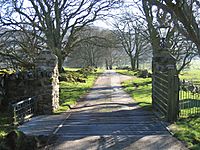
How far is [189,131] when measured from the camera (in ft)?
28.7

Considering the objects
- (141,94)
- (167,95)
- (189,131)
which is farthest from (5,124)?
(141,94)

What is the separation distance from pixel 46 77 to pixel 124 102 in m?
4.79

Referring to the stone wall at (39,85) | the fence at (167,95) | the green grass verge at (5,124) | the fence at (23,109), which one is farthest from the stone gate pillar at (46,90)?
the fence at (167,95)

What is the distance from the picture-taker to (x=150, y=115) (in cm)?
1198

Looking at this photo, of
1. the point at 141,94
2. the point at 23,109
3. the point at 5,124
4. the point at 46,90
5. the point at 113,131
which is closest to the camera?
the point at 113,131

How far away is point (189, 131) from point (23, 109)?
5.70m

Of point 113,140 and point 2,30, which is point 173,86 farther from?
point 2,30

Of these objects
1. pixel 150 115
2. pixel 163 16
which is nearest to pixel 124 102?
pixel 150 115

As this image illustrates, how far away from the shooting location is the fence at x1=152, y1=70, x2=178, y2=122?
10445mm

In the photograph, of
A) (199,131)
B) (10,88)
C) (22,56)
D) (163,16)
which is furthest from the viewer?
(22,56)

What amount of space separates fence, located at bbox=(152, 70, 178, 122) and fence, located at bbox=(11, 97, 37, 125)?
4747 mm

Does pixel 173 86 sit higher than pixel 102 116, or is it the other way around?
pixel 173 86

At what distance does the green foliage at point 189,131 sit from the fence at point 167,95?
1.38 ft

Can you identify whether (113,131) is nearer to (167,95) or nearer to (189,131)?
(189,131)
